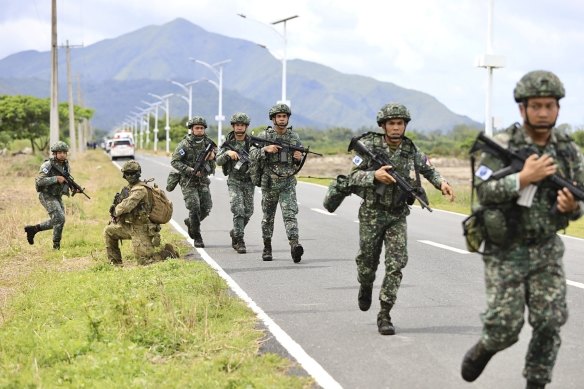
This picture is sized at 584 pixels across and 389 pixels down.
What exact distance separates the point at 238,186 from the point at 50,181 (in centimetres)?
257

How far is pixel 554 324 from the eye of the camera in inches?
205

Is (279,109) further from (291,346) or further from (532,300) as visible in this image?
(532,300)

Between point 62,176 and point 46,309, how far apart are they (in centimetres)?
475

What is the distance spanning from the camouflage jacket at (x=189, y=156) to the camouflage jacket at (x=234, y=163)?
0.52 meters

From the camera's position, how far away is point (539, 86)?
5.10 meters

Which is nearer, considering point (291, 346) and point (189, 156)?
point (291, 346)

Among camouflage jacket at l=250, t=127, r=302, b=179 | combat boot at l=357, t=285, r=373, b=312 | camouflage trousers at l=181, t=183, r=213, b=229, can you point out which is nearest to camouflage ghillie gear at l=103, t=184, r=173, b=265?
camouflage jacket at l=250, t=127, r=302, b=179

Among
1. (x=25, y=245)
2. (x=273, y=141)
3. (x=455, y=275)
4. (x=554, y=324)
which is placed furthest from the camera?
(x=25, y=245)

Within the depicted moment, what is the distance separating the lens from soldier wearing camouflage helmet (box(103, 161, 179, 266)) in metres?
11.3

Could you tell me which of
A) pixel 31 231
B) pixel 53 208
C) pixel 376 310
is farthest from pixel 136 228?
pixel 376 310

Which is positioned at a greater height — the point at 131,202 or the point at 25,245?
the point at 131,202

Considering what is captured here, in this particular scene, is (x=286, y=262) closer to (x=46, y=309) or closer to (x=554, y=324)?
(x=46, y=309)

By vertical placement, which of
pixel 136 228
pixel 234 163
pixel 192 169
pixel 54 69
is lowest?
pixel 136 228

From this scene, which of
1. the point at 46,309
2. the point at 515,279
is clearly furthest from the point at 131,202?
the point at 515,279
